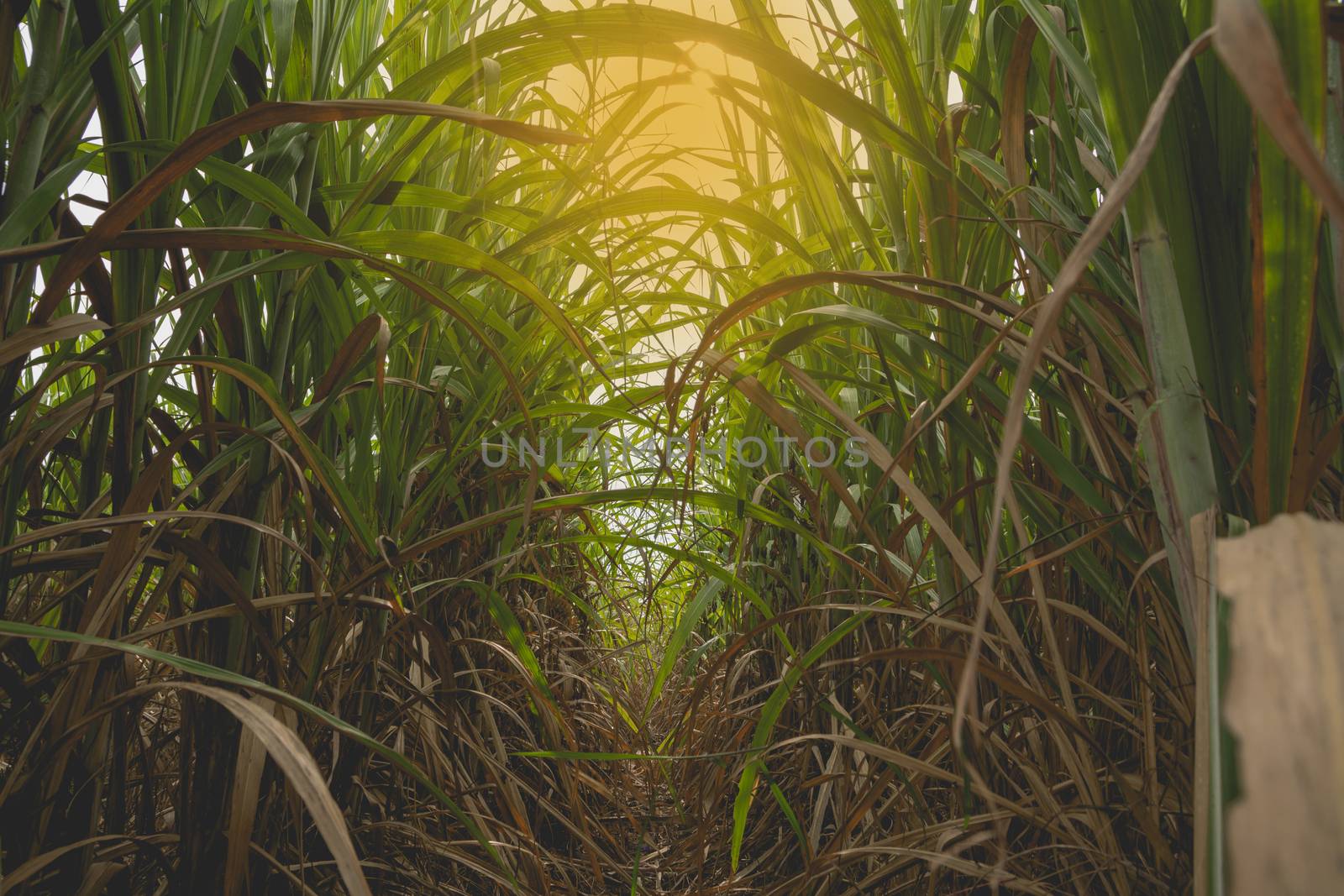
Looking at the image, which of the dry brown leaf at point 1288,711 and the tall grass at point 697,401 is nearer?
the dry brown leaf at point 1288,711

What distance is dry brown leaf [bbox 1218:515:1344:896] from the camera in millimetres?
85

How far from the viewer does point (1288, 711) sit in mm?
92

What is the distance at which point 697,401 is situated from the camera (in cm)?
43

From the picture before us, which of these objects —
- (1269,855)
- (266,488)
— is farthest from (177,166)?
(1269,855)

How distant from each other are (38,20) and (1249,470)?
63 cm

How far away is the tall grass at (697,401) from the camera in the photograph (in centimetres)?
30

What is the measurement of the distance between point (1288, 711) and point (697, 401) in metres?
0.34

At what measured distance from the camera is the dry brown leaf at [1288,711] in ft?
0.28

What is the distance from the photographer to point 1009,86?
47cm

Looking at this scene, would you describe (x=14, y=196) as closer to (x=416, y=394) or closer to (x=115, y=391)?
(x=115, y=391)

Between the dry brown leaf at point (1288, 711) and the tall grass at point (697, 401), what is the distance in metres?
0.05

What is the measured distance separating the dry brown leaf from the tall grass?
0.05 metres

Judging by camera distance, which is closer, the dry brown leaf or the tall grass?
the dry brown leaf

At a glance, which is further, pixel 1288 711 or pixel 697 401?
pixel 697 401
